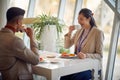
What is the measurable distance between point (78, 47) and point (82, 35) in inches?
6.8

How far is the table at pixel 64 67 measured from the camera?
2.21 m

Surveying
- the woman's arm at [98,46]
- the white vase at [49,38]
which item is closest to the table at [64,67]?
the woman's arm at [98,46]

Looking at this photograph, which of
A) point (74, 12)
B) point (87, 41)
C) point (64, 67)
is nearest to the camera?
point (64, 67)

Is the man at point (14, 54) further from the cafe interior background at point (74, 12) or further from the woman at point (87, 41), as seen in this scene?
the cafe interior background at point (74, 12)

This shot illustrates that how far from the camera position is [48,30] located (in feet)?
14.1

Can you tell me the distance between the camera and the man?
2.14 metres

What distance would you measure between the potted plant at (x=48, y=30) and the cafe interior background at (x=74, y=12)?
155mm

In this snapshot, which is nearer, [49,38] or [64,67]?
[64,67]

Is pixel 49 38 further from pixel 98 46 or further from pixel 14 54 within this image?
pixel 14 54

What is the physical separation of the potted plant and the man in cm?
202

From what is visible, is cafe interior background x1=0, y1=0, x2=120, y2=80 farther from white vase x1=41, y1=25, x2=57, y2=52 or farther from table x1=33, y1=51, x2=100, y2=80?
table x1=33, y1=51, x2=100, y2=80

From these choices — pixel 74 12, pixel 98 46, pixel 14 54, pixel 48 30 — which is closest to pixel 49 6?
pixel 74 12

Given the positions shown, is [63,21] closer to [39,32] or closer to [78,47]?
[39,32]

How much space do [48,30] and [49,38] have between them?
15 cm
